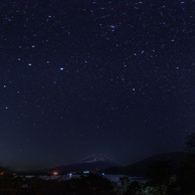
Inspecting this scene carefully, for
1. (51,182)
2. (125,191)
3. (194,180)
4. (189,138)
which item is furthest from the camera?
(189,138)

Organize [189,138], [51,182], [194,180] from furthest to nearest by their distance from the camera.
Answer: [189,138]
[194,180]
[51,182]

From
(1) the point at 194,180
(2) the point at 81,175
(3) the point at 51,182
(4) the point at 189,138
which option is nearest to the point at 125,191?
(2) the point at 81,175

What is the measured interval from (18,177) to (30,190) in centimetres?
289

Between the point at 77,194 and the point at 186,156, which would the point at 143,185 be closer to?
the point at 77,194

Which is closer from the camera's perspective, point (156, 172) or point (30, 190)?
point (156, 172)

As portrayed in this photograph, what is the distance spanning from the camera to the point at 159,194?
18.5 metres

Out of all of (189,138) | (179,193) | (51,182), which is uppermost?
(189,138)

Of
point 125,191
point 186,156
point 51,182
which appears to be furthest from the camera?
point 186,156

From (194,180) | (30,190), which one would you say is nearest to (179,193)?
(194,180)

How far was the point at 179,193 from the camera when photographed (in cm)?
2405

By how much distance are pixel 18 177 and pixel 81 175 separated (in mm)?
5636

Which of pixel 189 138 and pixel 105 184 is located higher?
pixel 189 138

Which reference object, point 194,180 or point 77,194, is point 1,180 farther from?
point 194,180

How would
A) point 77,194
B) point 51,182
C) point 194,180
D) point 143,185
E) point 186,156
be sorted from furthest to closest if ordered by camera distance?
1. point 186,156
2. point 194,180
3. point 51,182
4. point 77,194
5. point 143,185
